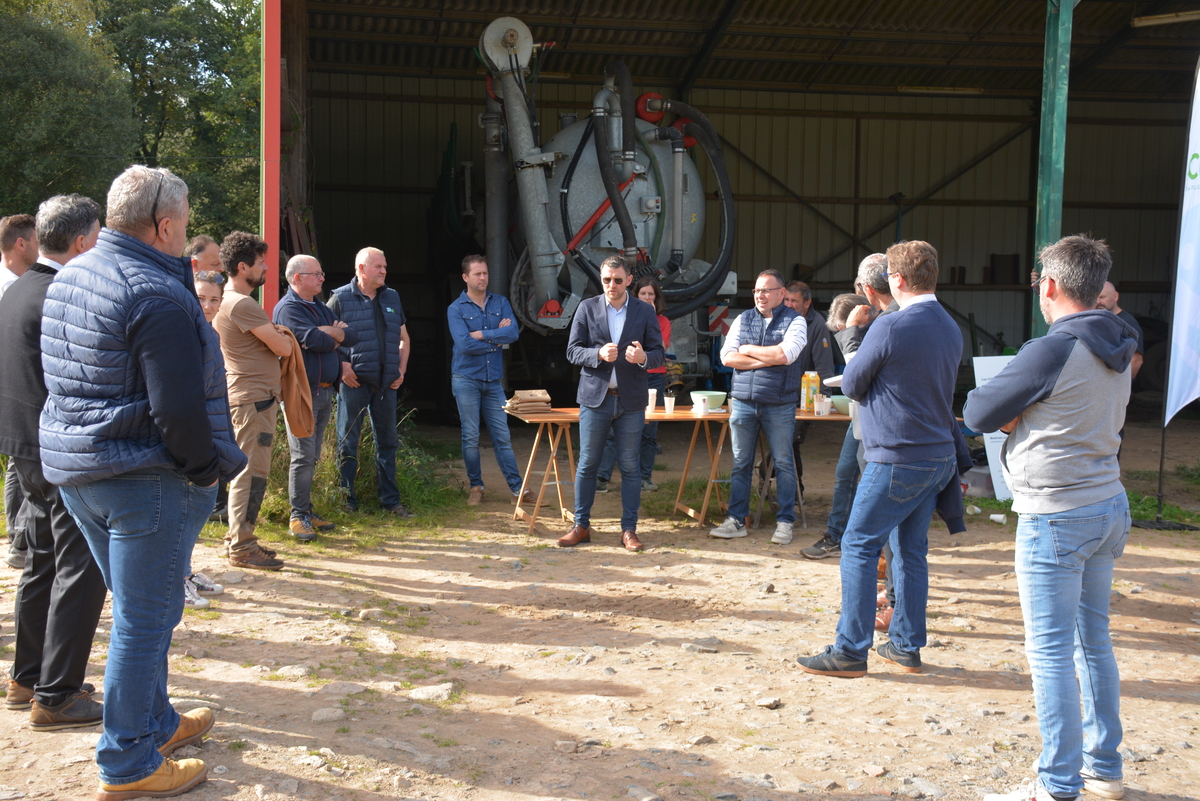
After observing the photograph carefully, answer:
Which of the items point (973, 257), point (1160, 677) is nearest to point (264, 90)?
point (1160, 677)

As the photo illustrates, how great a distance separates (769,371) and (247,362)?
3032 mm

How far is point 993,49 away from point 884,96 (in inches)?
78.3

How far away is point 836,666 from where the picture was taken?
3.85 meters

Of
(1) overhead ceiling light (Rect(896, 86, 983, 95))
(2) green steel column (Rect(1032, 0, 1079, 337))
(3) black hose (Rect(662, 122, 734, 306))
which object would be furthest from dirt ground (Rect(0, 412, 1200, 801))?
(1) overhead ceiling light (Rect(896, 86, 983, 95))

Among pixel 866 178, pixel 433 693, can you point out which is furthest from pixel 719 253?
pixel 866 178

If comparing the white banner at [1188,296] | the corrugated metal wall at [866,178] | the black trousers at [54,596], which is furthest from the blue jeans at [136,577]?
the corrugated metal wall at [866,178]

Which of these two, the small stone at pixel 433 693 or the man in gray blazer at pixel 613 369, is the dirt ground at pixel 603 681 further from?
the man in gray blazer at pixel 613 369

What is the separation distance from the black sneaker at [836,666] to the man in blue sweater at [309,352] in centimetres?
330

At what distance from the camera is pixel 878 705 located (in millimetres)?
3564

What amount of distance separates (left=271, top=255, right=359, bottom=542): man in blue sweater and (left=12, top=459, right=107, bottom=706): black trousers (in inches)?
99.9

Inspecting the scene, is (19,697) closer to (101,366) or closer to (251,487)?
(101,366)

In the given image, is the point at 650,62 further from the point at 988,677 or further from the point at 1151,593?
the point at 988,677

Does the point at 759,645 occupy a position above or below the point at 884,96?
below

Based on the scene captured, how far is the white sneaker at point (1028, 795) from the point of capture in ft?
8.88
